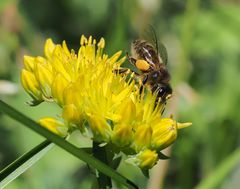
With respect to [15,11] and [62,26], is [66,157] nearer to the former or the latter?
[15,11]

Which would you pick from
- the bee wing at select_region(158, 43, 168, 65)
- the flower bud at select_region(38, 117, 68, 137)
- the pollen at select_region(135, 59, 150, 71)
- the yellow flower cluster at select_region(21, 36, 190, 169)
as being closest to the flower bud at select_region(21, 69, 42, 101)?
→ the yellow flower cluster at select_region(21, 36, 190, 169)

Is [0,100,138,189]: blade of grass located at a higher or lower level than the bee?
lower

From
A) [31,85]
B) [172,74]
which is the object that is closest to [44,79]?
[31,85]

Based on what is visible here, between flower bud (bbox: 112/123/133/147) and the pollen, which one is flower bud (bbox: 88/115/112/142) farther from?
the pollen

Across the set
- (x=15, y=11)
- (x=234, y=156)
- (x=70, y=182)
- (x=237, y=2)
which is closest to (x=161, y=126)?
(x=234, y=156)

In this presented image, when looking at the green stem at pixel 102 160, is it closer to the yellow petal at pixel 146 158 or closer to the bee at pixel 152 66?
the yellow petal at pixel 146 158

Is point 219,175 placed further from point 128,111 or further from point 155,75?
point 128,111

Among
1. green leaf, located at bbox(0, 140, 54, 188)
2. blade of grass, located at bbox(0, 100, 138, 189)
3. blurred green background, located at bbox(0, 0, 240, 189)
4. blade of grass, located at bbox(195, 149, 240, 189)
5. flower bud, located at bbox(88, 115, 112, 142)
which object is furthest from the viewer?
blurred green background, located at bbox(0, 0, 240, 189)
